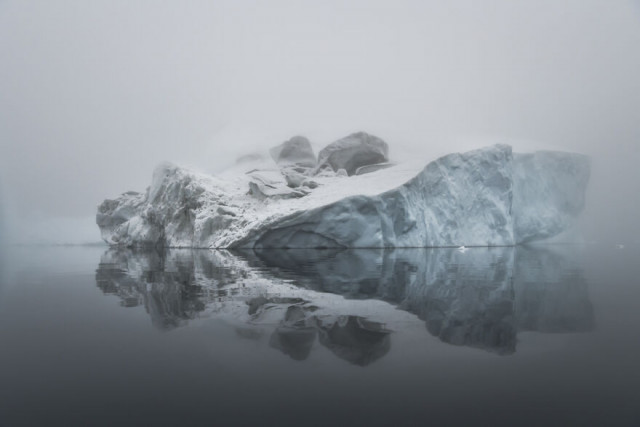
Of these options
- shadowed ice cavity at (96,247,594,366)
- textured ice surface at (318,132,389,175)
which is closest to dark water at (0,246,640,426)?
shadowed ice cavity at (96,247,594,366)

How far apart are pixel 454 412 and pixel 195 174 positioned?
1889 centimetres

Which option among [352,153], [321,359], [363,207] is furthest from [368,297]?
[352,153]

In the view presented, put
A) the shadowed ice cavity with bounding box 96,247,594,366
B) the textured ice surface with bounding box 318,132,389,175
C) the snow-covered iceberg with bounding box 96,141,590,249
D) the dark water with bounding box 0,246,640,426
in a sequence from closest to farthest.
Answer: the dark water with bounding box 0,246,640,426 → the shadowed ice cavity with bounding box 96,247,594,366 → the snow-covered iceberg with bounding box 96,141,590,249 → the textured ice surface with bounding box 318,132,389,175

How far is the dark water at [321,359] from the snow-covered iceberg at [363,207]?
1030 centimetres

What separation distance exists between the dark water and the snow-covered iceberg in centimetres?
1030

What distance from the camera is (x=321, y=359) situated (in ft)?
8.29

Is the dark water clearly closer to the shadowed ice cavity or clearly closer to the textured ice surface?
the shadowed ice cavity

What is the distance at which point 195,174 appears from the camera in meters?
19.2

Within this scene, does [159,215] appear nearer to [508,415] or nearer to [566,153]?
[508,415]

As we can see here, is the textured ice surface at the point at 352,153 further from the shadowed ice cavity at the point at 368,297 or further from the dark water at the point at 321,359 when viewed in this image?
the dark water at the point at 321,359

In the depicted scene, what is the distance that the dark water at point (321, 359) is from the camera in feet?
6.04

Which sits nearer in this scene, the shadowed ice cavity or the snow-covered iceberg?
the shadowed ice cavity

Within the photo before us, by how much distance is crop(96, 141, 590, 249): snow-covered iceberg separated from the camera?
50.0 feet

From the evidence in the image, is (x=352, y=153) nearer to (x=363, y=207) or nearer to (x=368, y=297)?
(x=363, y=207)
